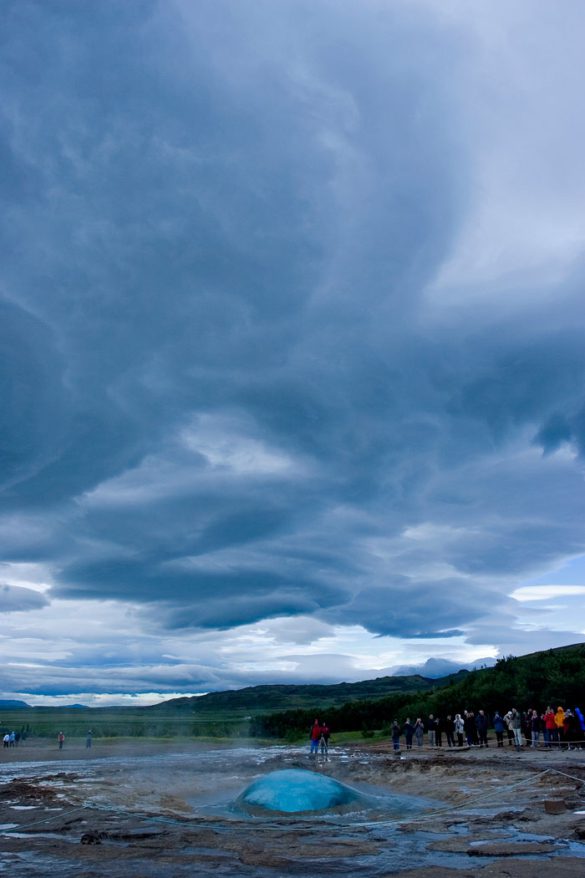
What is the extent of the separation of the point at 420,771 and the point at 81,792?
13364mm

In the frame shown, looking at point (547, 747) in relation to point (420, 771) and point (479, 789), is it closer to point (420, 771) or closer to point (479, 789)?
point (420, 771)

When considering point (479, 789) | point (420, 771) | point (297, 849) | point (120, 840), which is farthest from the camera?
point (420, 771)

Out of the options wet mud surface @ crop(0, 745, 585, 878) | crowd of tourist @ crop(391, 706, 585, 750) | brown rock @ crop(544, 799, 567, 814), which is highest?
crowd of tourist @ crop(391, 706, 585, 750)

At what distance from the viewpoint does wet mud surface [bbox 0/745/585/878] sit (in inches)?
441

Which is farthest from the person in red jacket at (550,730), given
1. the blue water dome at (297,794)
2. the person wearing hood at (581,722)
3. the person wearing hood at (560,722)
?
the blue water dome at (297,794)

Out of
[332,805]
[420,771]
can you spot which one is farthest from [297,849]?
[420,771]

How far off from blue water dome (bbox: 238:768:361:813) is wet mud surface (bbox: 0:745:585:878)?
474 millimetres

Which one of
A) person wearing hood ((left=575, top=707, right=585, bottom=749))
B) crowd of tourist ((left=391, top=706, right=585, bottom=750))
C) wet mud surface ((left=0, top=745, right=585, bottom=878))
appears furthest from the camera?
crowd of tourist ((left=391, top=706, right=585, bottom=750))

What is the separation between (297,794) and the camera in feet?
68.1

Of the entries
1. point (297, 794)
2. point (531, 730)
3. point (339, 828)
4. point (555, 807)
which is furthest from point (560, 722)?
point (339, 828)

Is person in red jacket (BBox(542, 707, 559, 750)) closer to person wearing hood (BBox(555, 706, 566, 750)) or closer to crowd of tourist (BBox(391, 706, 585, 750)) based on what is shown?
crowd of tourist (BBox(391, 706, 585, 750))

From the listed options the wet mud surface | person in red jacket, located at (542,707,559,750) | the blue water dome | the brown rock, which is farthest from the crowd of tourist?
the brown rock

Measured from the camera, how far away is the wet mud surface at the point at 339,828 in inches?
441

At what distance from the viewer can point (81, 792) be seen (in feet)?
81.0
